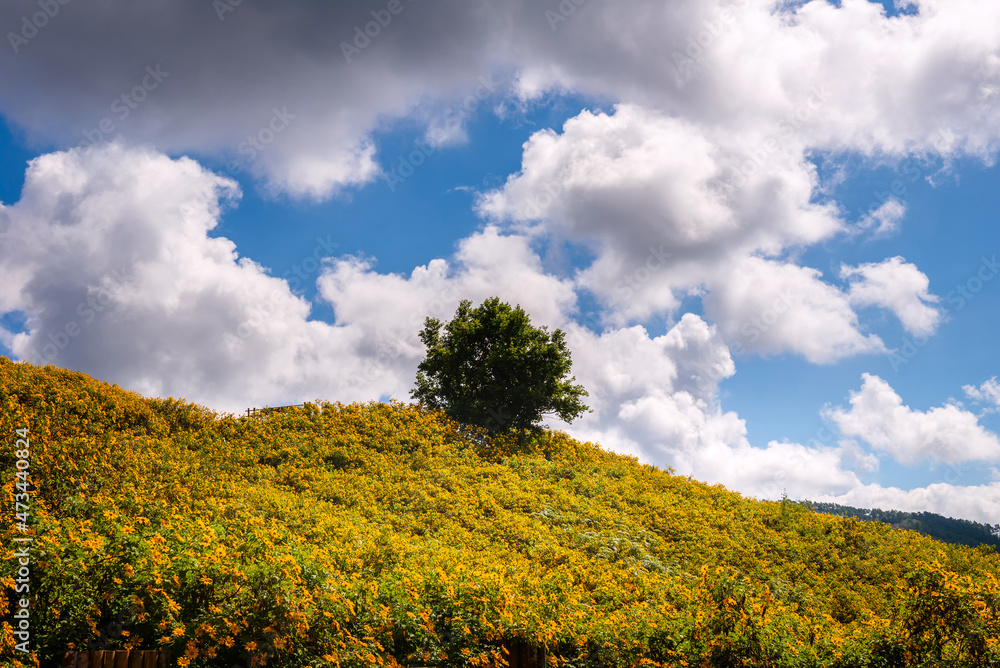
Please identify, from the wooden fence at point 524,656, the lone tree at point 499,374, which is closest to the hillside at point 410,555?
the wooden fence at point 524,656

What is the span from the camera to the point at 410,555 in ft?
28.7

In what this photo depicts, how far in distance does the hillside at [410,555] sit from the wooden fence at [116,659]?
16cm

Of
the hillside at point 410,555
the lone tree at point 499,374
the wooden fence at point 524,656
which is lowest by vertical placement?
the wooden fence at point 524,656

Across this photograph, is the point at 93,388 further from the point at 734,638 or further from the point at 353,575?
the point at 734,638

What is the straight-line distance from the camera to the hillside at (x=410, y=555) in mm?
5863

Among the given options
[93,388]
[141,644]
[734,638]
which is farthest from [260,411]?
[734,638]

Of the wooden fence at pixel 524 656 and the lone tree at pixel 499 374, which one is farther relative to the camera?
the lone tree at pixel 499 374

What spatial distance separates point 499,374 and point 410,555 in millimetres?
14398

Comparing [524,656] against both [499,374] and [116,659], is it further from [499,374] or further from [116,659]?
[499,374]

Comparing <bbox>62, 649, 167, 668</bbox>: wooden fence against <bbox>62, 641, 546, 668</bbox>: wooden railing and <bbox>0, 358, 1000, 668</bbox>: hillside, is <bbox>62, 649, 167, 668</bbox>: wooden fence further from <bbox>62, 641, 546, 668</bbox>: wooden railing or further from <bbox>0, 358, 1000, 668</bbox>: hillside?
<bbox>0, 358, 1000, 668</bbox>: hillside

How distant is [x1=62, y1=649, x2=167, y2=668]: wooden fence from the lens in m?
5.27

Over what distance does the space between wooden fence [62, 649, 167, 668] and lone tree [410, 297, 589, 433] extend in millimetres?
16731

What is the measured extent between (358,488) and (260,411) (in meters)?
4.69

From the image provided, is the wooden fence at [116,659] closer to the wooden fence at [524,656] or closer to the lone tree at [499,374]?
the wooden fence at [524,656]
